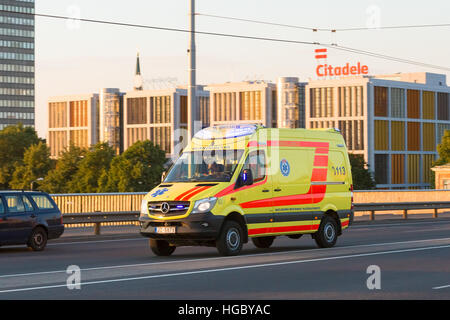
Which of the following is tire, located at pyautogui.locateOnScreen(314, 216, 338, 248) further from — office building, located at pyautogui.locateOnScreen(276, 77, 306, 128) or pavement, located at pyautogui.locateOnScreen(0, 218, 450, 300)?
office building, located at pyautogui.locateOnScreen(276, 77, 306, 128)

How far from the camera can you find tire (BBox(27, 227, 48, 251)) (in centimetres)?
2172

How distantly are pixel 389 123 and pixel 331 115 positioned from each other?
936 centimetres

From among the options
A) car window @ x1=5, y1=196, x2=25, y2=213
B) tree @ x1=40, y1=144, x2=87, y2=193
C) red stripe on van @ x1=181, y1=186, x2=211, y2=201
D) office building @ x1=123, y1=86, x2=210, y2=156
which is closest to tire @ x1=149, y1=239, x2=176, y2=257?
red stripe on van @ x1=181, y1=186, x2=211, y2=201

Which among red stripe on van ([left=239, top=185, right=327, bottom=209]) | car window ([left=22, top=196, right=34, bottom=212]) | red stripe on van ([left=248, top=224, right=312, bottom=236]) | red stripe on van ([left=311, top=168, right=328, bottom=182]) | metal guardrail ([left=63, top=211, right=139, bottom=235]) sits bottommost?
metal guardrail ([left=63, top=211, right=139, bottom=235])

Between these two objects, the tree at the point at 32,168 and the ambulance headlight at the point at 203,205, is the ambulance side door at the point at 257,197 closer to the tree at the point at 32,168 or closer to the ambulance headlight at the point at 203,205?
the ambulance headlight at the point at 203,205

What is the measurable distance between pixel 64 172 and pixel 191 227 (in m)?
99.9

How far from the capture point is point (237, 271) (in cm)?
1552

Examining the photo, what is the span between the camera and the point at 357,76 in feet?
509

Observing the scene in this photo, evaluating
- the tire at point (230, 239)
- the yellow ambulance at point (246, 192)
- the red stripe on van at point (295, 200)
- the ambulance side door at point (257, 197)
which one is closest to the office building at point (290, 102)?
the yellow ambulance at point (246, 192)

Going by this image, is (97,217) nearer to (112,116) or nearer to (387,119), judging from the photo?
(387,119)

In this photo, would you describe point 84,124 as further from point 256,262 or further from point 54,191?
point 256,262

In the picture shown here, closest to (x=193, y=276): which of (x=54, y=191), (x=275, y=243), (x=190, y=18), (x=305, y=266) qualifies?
(x=305, y=266)

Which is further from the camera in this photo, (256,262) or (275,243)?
(275,243)

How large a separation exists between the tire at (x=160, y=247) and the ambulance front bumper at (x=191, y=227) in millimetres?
670
